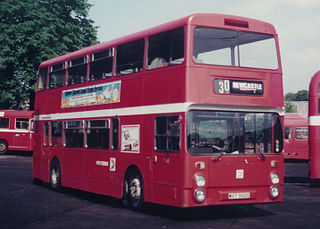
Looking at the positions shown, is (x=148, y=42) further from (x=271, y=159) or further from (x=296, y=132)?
(x=296, y=132)

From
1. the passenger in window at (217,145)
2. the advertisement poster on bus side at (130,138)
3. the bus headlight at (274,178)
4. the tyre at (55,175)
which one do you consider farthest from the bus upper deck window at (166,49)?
the tyre at (55,175)

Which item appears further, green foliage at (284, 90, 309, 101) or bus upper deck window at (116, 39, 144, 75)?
green foliage at (284, 90, 309, 101)

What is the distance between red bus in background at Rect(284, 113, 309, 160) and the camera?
3222 cm

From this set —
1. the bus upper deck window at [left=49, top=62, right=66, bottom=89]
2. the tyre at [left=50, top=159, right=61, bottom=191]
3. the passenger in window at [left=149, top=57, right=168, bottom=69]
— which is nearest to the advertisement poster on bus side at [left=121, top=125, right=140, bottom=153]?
the passenger in window at [left=149, top=57, right=168, bottom=69]

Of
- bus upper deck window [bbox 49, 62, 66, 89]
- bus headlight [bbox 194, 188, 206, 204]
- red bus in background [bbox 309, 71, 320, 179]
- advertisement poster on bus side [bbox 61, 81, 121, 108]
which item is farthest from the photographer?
red bus in background [bbox 309, 71, 320, 179]

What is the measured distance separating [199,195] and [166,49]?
3.25 meters

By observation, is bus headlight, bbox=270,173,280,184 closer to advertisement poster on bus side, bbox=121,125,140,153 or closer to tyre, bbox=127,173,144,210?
tyre, bbox=127,173,144,210

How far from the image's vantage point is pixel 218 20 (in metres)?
11.4

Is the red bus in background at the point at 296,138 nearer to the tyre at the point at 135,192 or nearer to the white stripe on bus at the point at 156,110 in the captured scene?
the white stripe on bus at the point at 156,110

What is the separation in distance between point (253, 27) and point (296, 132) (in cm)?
2172

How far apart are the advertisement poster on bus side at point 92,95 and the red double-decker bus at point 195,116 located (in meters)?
0.06

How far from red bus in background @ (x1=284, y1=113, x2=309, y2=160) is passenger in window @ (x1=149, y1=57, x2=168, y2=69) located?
71.0 ft

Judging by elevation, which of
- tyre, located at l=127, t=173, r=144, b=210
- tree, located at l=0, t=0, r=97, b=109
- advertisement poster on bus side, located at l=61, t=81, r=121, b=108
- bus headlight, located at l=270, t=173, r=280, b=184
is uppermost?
tree, located at l=0, t=0, r=97, b=109

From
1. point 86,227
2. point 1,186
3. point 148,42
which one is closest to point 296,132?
point 1,186
